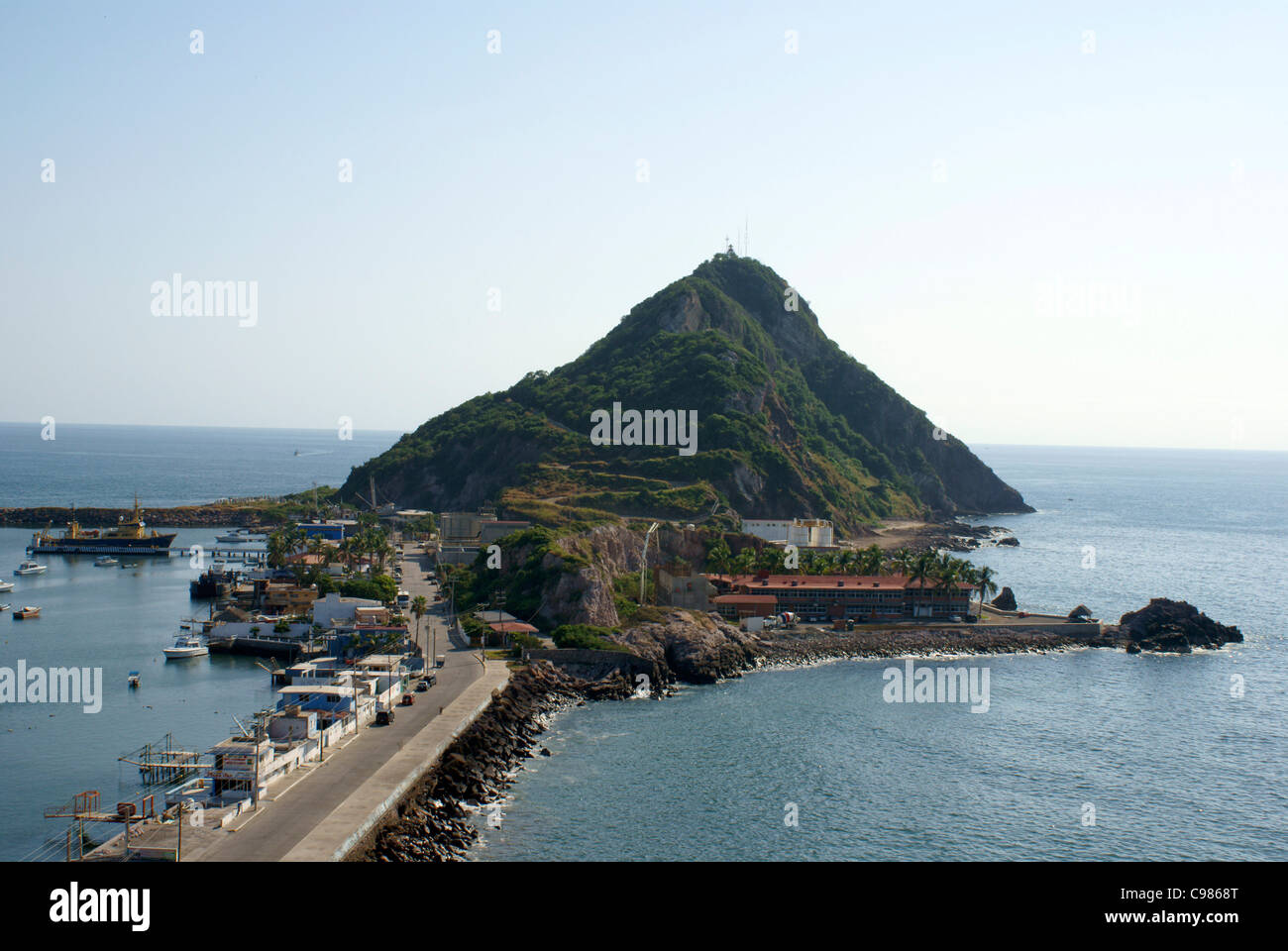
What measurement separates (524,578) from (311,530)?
5499 cm

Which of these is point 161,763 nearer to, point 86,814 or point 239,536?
point 86,814

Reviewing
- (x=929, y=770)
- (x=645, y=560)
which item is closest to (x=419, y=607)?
(x=645, y=560)

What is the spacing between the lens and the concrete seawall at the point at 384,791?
36.2 meters

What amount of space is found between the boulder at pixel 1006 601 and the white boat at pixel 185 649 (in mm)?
72068

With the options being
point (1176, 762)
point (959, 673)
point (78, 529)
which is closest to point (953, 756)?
point (1176, 762)

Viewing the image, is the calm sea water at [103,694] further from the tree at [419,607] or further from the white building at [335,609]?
the tree at [419,607]

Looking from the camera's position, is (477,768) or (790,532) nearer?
(477,768)

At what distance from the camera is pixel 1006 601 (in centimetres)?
9994

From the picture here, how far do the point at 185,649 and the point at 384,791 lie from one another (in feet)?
131

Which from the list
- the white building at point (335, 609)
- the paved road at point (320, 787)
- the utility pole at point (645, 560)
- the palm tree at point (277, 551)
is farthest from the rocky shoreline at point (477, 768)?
the palm tree at point (277, 551)

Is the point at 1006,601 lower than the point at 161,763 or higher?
higher

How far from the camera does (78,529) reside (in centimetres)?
14238

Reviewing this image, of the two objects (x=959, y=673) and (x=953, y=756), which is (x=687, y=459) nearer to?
(x=959, y=673)

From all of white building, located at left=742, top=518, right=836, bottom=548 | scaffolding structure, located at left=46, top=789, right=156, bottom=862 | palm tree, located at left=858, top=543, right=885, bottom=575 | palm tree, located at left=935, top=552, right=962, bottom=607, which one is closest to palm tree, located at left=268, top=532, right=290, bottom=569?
white building, located at left=742, top=518, right=836, bottom=548
